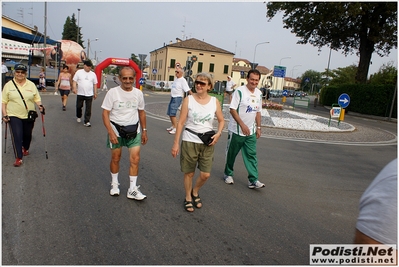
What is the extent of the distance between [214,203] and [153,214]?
0.90m

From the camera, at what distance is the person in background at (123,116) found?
13.2ft

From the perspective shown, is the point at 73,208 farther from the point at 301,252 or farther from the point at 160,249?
the point at 301,252

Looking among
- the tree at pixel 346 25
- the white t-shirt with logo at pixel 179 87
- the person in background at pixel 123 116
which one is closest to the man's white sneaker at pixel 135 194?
the person in background at pixel 123 116

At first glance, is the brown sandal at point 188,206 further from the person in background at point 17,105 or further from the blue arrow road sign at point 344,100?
the blue arrow road sign at point 344,100

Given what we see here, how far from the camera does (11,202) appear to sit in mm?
3754

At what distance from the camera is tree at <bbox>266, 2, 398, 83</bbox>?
2470cm

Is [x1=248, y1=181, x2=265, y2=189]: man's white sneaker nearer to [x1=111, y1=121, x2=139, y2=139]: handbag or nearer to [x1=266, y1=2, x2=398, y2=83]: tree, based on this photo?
[x1=111, y1=121, x2=139, y2=139]: handbag

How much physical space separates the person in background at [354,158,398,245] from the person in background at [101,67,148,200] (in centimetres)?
306

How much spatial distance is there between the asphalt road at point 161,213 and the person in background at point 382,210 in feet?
5.08

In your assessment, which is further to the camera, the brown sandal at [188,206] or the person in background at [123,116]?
the person in background at [123,116]

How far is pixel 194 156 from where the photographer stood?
12.6 ft

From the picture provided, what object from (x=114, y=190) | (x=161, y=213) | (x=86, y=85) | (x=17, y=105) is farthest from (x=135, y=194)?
(x=86, y=85)

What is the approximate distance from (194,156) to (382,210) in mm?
2567

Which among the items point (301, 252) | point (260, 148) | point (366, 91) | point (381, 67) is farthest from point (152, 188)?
point (381, 67)
